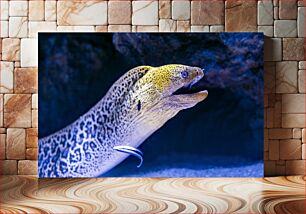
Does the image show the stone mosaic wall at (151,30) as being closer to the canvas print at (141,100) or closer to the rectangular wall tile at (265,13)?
the rectangular wall tile at (265,13)

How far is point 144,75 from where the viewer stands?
3.54 m

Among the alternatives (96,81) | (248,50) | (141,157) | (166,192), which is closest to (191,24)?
(248,50)

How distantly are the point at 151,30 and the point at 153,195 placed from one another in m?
1.33

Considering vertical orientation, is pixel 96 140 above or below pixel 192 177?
above

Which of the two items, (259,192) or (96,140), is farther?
(96,140)

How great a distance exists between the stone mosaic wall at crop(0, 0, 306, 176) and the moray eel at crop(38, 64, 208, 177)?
23 centimetres

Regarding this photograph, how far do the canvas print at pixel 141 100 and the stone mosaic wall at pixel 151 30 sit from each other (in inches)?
4.0

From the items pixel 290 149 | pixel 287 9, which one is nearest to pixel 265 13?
pixel 287 9

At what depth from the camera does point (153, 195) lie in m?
2.91

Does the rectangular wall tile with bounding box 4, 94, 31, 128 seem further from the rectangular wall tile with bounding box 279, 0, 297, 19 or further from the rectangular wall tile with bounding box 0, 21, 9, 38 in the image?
the rectangular wall tile with bounding box 279, 0, 297, 19

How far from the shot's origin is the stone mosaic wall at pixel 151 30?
11.8 ft

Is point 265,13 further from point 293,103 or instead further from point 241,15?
point 293,103

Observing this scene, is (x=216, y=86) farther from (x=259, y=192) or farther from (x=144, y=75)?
(x=259, y=192)

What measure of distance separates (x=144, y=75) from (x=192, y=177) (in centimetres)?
86
